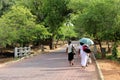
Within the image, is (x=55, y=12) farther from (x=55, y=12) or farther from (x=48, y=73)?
(x=48, y=73)

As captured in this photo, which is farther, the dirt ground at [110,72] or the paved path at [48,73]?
the dirt ground at [110,72]

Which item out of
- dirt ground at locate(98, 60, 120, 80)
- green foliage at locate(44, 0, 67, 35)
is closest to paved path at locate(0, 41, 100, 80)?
dirt ground at locate(98, 60, 120, 80)

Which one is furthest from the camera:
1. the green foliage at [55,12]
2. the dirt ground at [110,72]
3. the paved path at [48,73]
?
the green foliage at [55,12]

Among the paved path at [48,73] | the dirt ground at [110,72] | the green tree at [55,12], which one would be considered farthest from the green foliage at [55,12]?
the paved path at [48,73]

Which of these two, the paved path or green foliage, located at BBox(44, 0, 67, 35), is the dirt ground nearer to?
the paved path

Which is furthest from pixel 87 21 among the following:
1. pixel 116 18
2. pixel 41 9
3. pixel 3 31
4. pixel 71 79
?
pixel 41 9

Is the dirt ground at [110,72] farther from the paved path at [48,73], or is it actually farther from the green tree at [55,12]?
the green tree at [55,12]

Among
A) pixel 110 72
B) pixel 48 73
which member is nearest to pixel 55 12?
pixel 110 72

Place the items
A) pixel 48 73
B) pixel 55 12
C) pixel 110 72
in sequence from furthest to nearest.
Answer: pixel 55 12
pixel 110 72
pixel 48 73

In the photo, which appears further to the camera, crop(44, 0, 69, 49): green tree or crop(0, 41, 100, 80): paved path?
crop(44, 0, 69, 49): green tree

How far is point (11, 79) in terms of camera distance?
1705 cm

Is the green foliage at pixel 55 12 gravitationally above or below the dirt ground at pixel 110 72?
above

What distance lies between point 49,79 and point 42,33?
35.3m

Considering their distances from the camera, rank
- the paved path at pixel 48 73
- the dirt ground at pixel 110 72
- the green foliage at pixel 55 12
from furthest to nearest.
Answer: the green foliage at pixel 55 12
the dirt ground at pixel 110 72
the paved path at pixel 48 73
